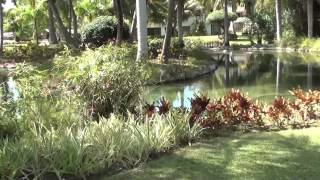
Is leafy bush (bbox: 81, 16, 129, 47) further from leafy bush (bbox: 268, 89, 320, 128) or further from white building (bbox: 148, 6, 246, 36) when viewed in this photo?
white building (bbox: 148, 6, 246, 36)

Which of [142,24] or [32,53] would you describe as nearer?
[142,24]

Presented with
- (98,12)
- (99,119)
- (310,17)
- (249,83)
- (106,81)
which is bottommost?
(249,83)

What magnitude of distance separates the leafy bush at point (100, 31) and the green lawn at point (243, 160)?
2358 centimetres

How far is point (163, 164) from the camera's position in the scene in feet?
26.4


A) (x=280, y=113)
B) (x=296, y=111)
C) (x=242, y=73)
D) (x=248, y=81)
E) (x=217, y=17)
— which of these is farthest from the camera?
(x=217, y=17)

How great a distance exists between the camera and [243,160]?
8.13 metres

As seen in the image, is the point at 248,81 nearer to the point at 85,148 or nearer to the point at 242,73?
the point at 242,73

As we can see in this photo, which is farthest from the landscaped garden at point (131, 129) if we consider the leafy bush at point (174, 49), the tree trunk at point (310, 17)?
the tree trunk at point (310, 17)

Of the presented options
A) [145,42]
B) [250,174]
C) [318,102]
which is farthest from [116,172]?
[145,42]

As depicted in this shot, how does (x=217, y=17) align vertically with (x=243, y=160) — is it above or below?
above

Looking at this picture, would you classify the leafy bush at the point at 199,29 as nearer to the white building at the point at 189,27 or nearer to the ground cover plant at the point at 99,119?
the white building at the point at 189,27

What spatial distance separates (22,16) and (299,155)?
184 feet

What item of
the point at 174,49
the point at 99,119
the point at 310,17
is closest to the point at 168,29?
the point at 174,49

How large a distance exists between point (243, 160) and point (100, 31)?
83.8 ft
